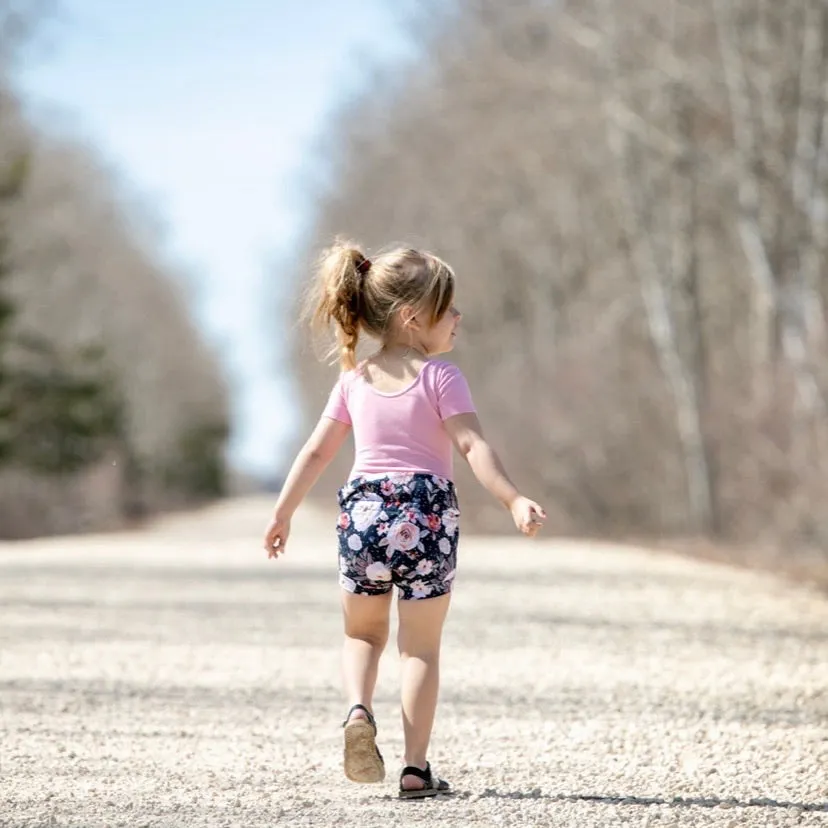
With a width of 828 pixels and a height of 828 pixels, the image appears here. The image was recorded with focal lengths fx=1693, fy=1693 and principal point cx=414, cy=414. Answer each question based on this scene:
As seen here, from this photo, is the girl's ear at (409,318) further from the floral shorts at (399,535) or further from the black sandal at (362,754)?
the black sandal at (362,754)

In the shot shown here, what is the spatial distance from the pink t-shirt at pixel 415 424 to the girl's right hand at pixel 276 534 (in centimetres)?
31

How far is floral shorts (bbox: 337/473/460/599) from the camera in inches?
201

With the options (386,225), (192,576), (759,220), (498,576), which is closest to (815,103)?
(759,220)

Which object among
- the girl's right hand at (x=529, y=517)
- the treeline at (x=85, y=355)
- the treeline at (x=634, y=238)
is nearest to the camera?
the girl's right hand at (x=529, y=517)

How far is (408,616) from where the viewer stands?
520cm

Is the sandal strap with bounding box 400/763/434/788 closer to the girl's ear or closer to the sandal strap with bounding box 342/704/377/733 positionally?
the sandal strap with bounding box 342/704/377/733

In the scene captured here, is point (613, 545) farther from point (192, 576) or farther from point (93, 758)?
point (93, 758)

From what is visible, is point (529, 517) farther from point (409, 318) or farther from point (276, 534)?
point (276, 534)

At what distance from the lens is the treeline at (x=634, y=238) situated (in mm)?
17641

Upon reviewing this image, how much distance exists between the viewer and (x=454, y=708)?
7141mm

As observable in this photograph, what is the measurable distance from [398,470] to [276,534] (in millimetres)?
478

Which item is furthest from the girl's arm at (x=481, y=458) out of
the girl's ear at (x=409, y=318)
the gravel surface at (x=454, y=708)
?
the gravel surface at (x=454, y=708)

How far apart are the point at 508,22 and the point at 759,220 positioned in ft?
26.0

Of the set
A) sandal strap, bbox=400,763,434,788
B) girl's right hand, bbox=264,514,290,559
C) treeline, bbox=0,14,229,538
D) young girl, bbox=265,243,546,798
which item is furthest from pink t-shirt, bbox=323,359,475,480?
treeline, bbox=0,14,229,538
